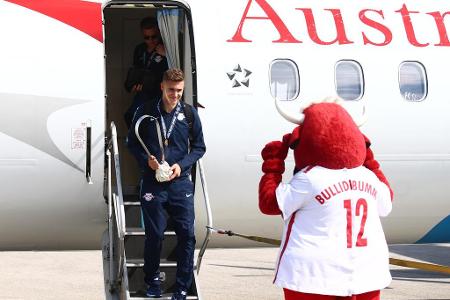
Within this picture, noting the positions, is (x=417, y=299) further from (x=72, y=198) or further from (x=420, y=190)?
(x=72, y=198)

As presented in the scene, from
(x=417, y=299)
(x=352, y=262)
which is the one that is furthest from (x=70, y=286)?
(x=352, y=262)

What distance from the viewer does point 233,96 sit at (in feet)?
34.1

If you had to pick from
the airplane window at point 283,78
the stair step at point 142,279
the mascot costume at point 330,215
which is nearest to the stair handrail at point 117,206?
the stair step at point 142,279

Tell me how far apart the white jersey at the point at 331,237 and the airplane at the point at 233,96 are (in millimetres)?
3426

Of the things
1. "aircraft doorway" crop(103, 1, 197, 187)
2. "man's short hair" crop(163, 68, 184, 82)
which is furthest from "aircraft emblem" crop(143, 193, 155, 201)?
"aircraft doorway" crop(103, 1, 197, 187)

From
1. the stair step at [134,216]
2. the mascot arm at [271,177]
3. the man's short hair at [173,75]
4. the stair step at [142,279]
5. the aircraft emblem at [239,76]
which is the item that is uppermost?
the aircraft emblem at [239,76]

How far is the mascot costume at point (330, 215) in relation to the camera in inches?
243

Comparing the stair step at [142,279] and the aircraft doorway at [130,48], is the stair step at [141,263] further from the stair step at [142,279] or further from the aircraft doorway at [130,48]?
the aircraft doorway at [130,48]

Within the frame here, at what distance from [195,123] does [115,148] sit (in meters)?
0.93

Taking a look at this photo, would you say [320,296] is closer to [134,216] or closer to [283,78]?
[134,216]

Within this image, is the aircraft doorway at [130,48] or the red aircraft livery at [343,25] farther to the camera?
the red aircraft livery at [343,25]

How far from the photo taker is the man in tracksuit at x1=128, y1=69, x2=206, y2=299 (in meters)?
8.86

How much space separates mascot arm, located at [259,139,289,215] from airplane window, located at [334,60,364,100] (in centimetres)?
443

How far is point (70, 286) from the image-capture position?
62.4ft
